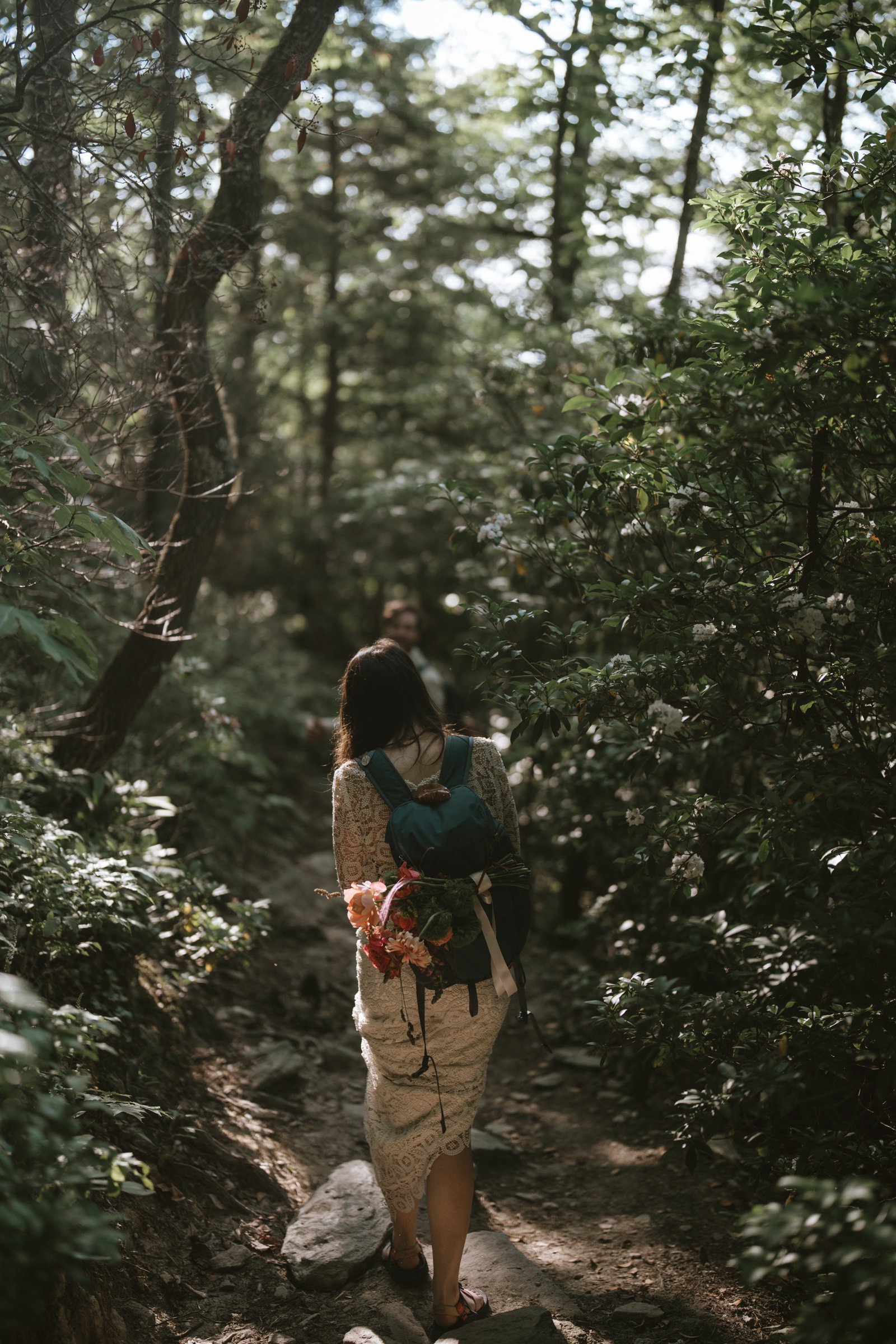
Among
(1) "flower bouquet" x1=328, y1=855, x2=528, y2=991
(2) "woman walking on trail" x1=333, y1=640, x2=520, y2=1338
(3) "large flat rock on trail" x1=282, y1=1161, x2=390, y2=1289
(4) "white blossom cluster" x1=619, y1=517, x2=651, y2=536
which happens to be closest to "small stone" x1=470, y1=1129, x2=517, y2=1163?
(3) "large flat rock on trail" x1=282, y1=1161, x2=390, y2=1289

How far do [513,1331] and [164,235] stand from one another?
14.9 feet

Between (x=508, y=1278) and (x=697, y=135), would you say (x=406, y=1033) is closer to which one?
(x=508, y=1278)

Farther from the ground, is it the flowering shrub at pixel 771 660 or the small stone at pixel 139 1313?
the flowering shrub at pixel 771 660

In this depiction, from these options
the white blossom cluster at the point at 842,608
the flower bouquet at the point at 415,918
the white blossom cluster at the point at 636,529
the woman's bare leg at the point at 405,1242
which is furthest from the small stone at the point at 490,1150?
the white blossom cluster at the point at 842,608

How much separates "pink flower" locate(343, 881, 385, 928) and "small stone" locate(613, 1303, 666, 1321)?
5.30 ft

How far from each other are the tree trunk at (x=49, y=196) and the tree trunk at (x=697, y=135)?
2975 mm

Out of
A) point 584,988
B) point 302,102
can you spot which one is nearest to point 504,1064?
point 584,988

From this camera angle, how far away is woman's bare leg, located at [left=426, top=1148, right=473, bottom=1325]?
289 cm

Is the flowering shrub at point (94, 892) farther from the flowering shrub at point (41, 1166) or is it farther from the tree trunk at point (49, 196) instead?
the tree trunk at point (49, 196)

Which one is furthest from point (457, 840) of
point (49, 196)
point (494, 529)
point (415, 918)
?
point (49, 196)

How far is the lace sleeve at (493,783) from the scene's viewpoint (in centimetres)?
303

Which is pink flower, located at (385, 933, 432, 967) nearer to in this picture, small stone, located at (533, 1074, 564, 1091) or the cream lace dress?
the cream lace dress

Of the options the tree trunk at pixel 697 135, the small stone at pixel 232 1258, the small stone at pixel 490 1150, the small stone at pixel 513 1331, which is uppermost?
the tree trunk at pixel 697 135

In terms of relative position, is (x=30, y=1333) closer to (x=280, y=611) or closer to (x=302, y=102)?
(x=302, y=102)
